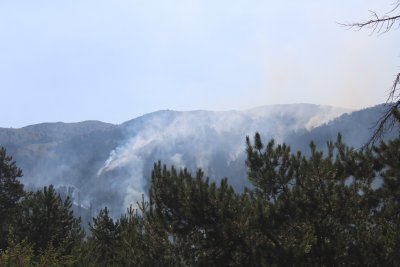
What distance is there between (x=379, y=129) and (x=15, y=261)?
976 centimetres

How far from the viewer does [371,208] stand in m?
14.5

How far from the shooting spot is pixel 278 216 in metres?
13.5

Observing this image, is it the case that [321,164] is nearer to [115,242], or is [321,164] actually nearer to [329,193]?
[329,193]

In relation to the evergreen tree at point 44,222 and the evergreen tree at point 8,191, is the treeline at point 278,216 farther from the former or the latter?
the evergreen tree at point 8,191

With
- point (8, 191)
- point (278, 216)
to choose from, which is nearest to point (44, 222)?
point (8, 191)

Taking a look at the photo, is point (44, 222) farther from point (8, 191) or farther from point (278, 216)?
point (278, 216)

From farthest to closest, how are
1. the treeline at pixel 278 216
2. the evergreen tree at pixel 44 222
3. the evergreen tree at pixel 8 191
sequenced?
the evergreen tree at pixel 8 191
the evergreen tree at pixel 44 222
the treeline at pixel 278 216

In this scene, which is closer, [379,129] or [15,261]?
[379,129]

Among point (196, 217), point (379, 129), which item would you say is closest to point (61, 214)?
point (196, 217)

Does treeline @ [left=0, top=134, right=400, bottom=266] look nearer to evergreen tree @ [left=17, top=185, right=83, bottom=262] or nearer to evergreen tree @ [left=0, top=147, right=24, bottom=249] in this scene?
evergreen tree @ [left=17, top=185, right=83, bottom=262]

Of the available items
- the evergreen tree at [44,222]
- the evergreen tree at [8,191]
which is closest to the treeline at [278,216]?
the evergreen tree at [44,222]

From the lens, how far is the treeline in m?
12.5

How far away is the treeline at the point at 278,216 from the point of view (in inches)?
491

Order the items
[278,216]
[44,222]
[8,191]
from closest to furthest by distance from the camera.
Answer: [278,216]
[44,222]
[8,191]
